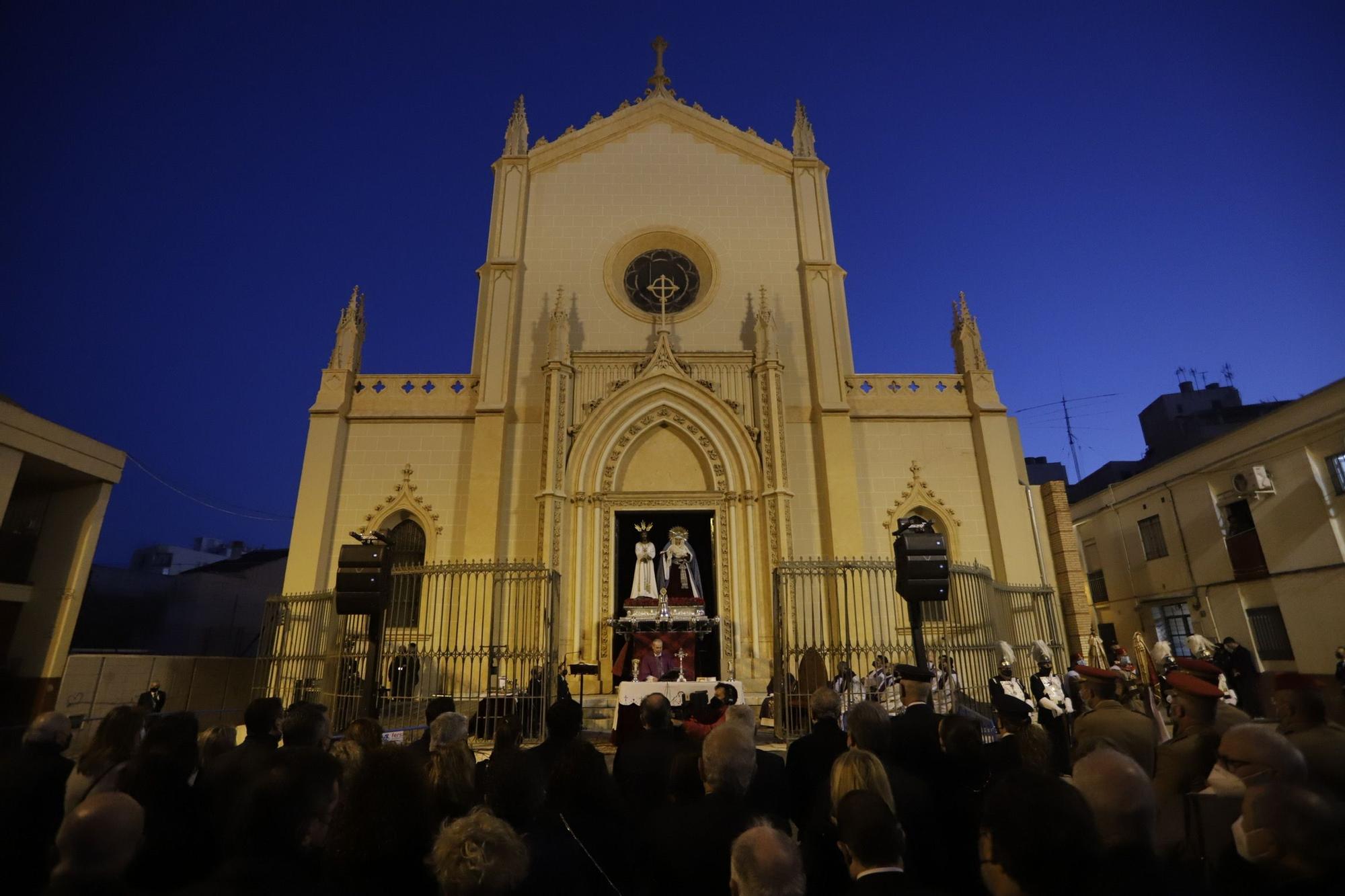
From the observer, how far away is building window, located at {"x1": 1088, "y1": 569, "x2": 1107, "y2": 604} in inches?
989

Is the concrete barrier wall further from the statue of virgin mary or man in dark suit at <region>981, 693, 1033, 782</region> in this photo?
man in dark suit at <region>981, 693, 1033, 782</region>

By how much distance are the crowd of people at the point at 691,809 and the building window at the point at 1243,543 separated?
59.0 ft

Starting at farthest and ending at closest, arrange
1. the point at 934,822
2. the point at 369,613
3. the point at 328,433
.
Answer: the point at 328,433 < the point at 369,613 < the point at 934,822

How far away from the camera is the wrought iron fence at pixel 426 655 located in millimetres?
10484

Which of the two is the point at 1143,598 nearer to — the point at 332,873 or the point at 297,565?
the point at 297,565

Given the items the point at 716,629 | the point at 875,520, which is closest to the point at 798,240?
the point at 875,520

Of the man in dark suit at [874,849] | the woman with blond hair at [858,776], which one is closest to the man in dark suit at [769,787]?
the woman with blond hair at [858,776]

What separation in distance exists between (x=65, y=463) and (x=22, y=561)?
2.50 metres

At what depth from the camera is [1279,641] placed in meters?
18.0

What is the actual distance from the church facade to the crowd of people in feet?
34.9

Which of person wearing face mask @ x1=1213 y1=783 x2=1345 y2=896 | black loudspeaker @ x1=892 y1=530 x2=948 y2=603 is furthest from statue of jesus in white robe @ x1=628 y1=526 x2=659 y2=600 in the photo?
person wearing face mask @ x1=1213 y1=783 x2=1345 y2=896

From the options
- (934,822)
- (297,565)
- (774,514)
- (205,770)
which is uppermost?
(774,514)

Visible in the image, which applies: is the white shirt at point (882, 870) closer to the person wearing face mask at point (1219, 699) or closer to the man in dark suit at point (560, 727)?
the person wearing face mask at point (1219, 699)

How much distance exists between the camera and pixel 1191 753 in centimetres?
387
